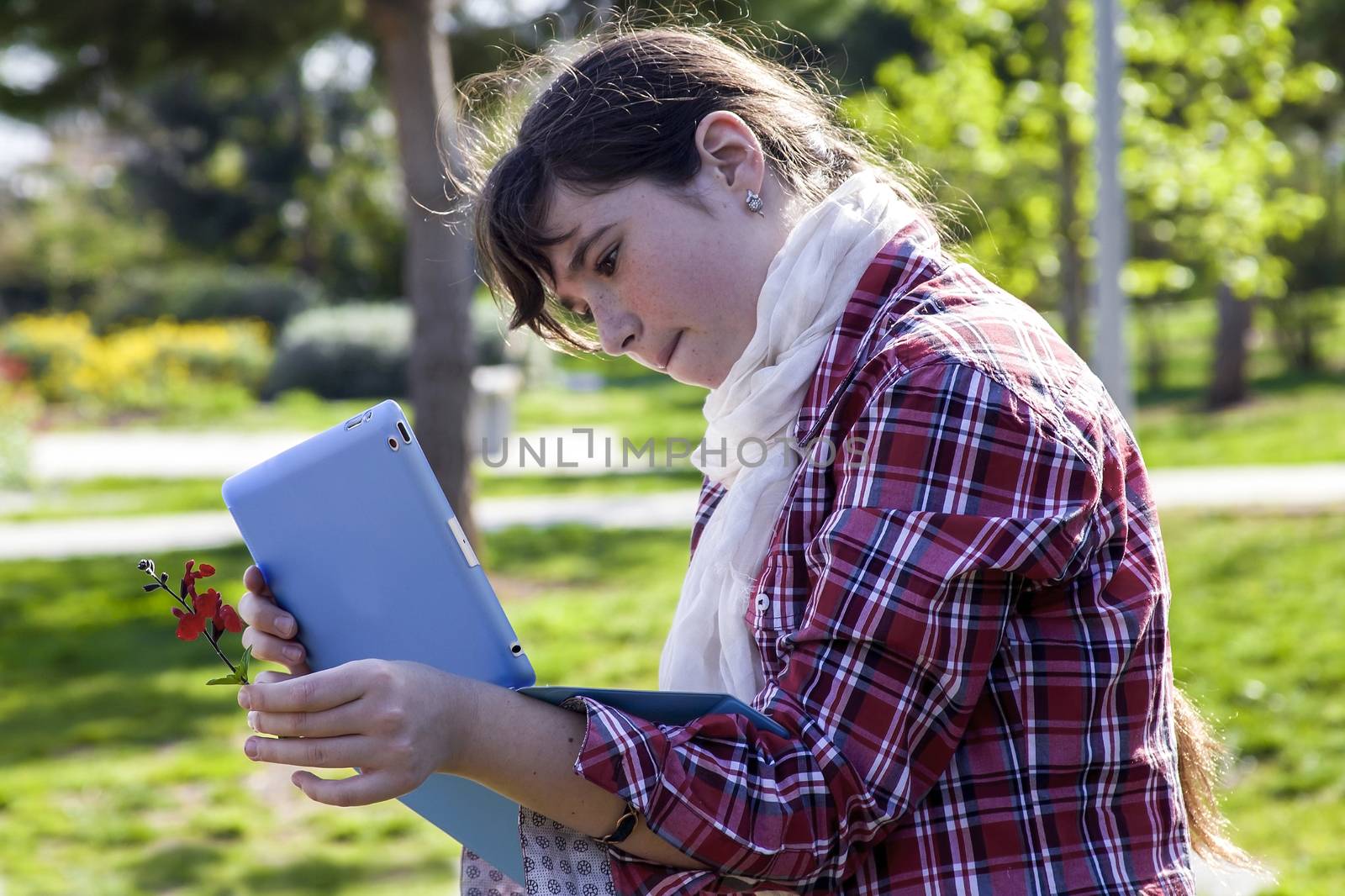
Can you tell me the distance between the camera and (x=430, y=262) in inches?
238

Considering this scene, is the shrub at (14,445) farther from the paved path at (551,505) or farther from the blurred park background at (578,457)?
the paved path at (551,505)

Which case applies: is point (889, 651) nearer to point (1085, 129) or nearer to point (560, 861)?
point (560, 861)

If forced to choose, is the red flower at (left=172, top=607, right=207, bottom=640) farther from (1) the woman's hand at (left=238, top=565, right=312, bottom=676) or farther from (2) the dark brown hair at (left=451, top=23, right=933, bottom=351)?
(2) the dark brown hair at (left=451, top=23, right=933, bottom=351)

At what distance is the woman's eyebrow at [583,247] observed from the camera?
136 centimetres

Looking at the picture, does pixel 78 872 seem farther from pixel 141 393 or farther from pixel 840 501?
pixel 141 393

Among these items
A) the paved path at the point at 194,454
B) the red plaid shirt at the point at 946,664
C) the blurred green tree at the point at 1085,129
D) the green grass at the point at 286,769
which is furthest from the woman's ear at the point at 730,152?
the paved path at the point at 194,454

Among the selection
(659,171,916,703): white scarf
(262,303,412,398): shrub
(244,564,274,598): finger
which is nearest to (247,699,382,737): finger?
(244,564,274,598): finger

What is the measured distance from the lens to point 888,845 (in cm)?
114

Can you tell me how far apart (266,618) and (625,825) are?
1.47 feet

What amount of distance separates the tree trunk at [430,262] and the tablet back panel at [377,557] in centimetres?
469

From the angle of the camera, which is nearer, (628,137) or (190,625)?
(190,625)

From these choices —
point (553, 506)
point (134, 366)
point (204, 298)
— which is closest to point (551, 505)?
point (553, 506)

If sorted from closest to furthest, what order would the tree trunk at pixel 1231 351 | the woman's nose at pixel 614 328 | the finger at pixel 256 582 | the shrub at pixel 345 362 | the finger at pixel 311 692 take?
the finger at pixel 311 692 < the finger at pixel 256 582 < the woman's nose at pixel 614 328 < the tree trunk at pixel 1231 351 < the shrub at pixel 345 362

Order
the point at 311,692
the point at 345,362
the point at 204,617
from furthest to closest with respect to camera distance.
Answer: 1. the point at 345,362
2. the point at 204,617
3. the point at 311,692
